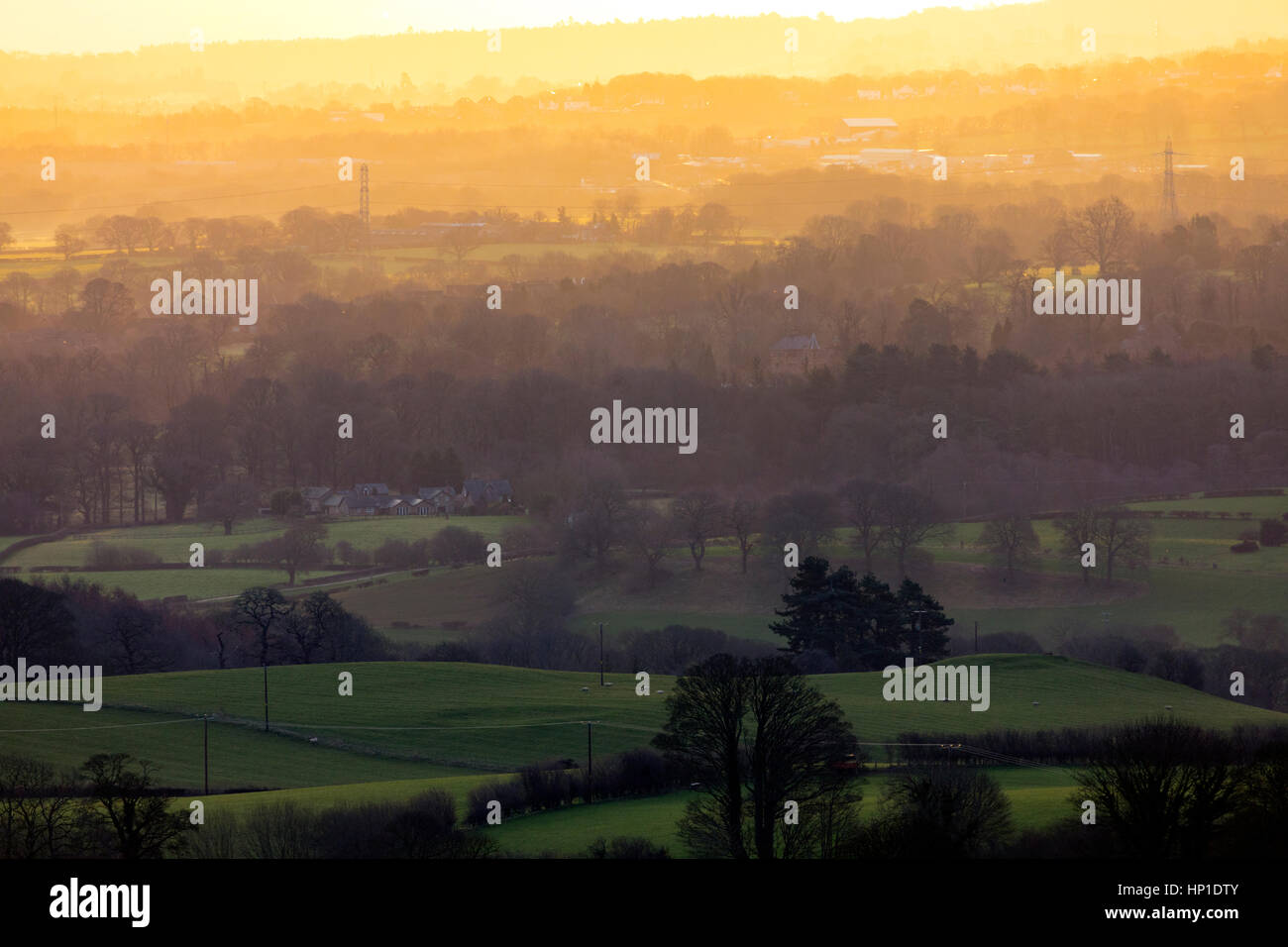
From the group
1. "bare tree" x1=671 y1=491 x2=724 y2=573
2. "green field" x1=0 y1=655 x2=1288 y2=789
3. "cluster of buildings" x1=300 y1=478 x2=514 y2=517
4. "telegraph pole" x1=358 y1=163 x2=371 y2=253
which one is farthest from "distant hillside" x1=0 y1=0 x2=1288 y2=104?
"green field" x1=0 y1=655 x2=1288 y2=789

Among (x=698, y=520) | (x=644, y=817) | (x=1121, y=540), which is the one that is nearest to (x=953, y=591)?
(x=1121, y=540)

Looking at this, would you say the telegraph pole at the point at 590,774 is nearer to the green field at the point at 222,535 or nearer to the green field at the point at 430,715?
the green field at the point at 430,715

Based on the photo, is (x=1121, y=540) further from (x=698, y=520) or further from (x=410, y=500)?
(x=410, y=500)

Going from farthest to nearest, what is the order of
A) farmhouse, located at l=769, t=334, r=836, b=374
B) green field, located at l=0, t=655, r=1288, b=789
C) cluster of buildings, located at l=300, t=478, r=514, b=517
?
farmhouse, located at l=769, t=334, r=836, b=374 → cluster of buildings, located at l=300, t=478, r=514, b=517 → green field, located at l=0, t=655, r=1288, b=789

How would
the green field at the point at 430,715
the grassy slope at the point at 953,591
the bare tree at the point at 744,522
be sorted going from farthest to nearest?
1. the bare tree at the point at 744,522
2. the grassy slope at the point at 953,591
3. the green field at the point at 430,715

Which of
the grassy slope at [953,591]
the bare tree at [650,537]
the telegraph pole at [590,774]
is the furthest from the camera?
the bare tree at [650,537]

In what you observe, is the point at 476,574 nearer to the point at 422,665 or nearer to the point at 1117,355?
the point at 422,665

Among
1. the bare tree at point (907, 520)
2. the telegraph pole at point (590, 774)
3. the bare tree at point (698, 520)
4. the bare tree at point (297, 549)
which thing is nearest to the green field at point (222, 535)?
the bare tree at point (297, 549)

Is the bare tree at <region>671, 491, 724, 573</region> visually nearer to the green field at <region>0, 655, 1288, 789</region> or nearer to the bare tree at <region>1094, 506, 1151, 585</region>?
the bare tree at <region>1094, 506, 1151, 585</region>
